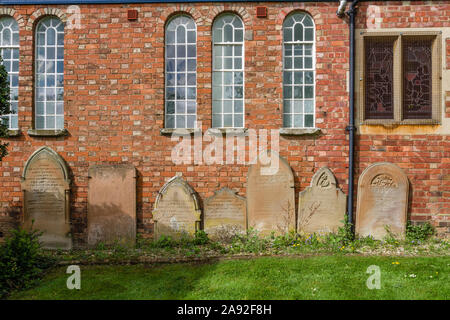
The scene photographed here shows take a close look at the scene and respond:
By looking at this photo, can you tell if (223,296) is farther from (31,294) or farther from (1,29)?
(1,29)

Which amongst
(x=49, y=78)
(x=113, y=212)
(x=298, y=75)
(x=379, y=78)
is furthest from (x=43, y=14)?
(x=379, y=78)

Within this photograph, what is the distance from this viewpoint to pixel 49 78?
7.15 meters

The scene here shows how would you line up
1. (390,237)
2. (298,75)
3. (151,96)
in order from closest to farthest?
(390,237)
(151,96)
(298,75)

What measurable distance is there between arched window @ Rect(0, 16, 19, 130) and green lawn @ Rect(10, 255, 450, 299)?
372 cm

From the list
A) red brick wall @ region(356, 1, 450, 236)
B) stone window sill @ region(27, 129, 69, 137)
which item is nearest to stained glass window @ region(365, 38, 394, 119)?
red brick wall @ region(356, 1, 450, 236)

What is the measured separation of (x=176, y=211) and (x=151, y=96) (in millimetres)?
2445

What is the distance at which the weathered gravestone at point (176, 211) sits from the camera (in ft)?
22.0

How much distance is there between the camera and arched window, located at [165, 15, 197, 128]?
7.09 m

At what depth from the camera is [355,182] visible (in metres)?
6.79

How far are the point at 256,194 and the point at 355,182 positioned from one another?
205cm

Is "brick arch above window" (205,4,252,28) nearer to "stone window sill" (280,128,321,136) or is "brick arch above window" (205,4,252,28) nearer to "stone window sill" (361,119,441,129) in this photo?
"stone window sill" (280,128,321,136)

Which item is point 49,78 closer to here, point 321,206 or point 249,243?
point 249,243

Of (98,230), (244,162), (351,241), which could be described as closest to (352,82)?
(244,162)

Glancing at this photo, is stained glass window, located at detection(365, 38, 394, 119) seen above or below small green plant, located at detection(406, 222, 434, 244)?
above
